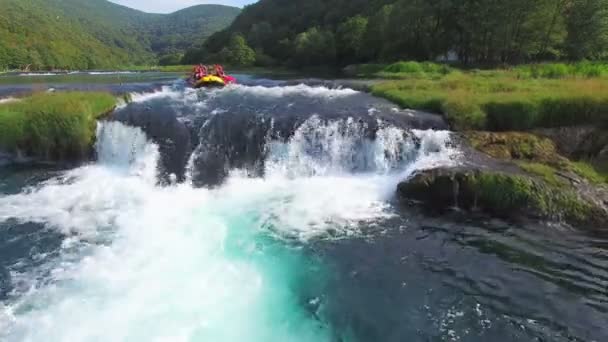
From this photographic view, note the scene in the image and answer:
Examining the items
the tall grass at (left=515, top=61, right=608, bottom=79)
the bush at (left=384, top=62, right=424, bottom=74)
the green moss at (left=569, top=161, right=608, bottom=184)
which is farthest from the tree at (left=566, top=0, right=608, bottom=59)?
the green moss at (left=569, top=161, right=608, bottom=184)

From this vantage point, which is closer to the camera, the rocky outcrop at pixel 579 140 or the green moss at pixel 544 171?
the green moss at pixel 544 171

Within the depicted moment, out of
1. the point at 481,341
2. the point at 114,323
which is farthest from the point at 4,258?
the point at 481,341

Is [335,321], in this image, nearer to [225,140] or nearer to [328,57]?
[225,140]

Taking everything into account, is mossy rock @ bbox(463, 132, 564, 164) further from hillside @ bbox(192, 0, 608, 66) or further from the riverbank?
hillside @ bbox(192, 0, 608, 66)

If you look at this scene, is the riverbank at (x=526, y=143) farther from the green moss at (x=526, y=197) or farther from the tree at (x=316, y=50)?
the tree at (x=316, y=50)

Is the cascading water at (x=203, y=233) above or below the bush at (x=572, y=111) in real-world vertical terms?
below

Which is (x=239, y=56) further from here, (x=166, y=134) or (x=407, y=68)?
(x=166, y=134)

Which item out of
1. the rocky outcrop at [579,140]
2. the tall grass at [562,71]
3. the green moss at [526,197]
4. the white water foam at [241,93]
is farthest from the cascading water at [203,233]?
the tall grass at [562,71]
